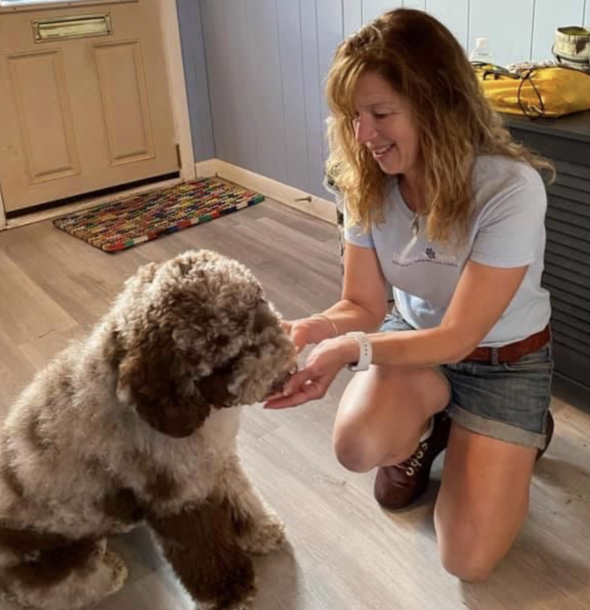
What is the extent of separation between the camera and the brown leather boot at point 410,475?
6.08 feet

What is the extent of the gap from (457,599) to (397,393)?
1.52 ft

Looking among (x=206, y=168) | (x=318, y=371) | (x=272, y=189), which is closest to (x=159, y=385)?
(x=318, y=371)

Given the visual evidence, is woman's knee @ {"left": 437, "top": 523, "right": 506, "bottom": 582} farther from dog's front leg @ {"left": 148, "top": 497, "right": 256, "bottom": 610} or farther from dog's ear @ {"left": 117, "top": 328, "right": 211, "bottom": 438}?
dog's ear @ {"left": 117, "top": 328, "right": 211, "bottom": 438}

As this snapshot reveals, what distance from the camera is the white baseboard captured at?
3.75 meters

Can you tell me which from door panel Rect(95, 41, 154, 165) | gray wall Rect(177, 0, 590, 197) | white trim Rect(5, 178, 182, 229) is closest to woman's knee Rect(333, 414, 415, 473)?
gray wall Rect(177, 0, 590, 197)

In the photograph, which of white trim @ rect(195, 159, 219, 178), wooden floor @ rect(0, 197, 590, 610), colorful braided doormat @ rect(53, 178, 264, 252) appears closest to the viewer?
wooden floor @ rect(0, 197, 590, 610)

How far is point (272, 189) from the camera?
13.4 ft

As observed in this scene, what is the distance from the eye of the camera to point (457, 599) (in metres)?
1.61

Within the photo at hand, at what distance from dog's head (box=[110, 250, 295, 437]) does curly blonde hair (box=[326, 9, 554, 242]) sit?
0.45m

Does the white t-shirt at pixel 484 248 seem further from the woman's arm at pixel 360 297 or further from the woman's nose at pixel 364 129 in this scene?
the woman's nose at pixel 364 129

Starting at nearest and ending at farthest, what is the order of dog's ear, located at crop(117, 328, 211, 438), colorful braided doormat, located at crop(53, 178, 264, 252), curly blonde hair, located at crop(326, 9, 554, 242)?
dog's ear, located at crop(117, 328, 211, 438) < curly blonde hair, located at crop(326, 9, 554, 242) < colorful braided doormat, located at crop(53, 178, 264, 252)

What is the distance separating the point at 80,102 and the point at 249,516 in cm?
291

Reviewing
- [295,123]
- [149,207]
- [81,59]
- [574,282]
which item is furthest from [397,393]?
[81,59]

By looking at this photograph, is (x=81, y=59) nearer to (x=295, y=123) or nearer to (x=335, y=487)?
(x=295, y=123)
